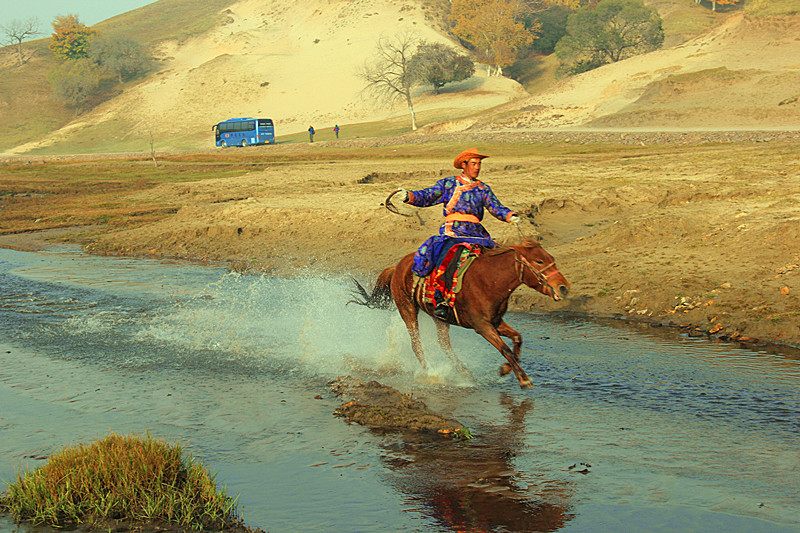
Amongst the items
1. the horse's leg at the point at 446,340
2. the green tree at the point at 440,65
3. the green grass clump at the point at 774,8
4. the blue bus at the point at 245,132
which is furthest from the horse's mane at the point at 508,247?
the green tree at the point at 440,65

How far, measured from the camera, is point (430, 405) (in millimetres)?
8172

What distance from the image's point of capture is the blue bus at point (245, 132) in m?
77.1

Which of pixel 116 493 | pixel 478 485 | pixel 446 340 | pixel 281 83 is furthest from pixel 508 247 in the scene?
pixel 281 83

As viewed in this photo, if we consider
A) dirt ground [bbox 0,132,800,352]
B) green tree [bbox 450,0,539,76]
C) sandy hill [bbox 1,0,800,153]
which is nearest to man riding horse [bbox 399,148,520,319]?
dirt ground [bbox 0,132,800,352]

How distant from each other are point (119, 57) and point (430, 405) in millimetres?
131311

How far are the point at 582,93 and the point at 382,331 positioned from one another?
65413 mm

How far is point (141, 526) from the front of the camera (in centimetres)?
503

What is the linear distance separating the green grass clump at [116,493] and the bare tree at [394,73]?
71695 millimetres

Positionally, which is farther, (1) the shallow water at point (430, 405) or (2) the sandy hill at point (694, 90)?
(2) the sandy hill at point (694, 90)

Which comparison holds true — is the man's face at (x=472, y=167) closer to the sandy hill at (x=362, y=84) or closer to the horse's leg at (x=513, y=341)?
the horse's leg at (x=513, y=341)

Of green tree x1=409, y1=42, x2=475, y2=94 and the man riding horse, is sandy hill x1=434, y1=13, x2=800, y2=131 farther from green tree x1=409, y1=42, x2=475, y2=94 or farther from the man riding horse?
the man riding horse

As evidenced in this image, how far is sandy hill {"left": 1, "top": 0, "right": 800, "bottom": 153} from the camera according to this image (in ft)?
194

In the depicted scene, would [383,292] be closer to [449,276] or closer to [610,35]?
[449,276]

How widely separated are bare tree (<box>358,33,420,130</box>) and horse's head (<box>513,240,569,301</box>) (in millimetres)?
68861
